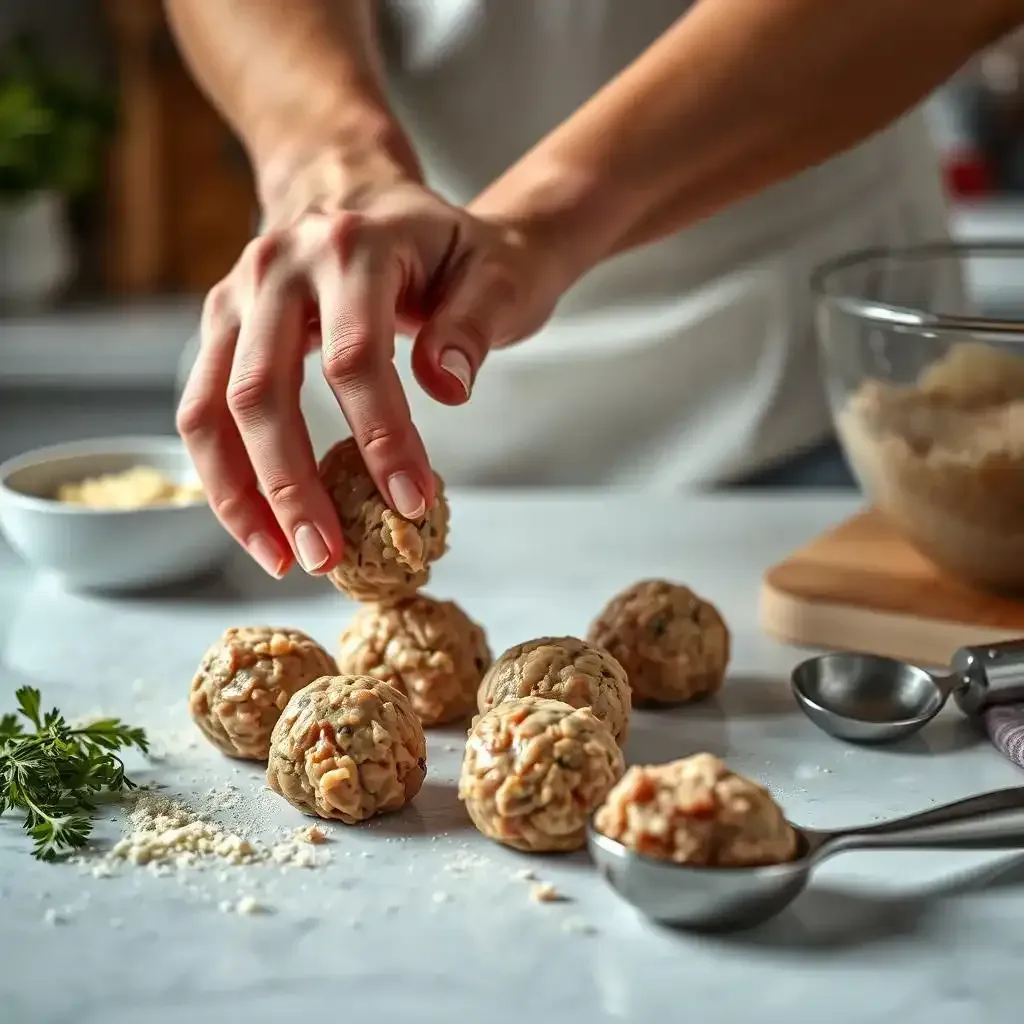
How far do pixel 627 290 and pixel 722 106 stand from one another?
56 cm

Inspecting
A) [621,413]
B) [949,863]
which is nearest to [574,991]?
[949,863]

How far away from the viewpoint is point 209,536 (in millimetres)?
1353

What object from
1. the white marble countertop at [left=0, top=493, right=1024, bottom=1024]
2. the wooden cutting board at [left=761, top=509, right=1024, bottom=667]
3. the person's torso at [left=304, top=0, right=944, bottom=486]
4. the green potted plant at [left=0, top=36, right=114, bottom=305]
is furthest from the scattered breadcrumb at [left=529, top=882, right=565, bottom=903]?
the green potted plant at [left=0, top=36, right=114, bottom=305]

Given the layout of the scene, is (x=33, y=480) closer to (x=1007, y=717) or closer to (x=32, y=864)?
(x=32, y=864)

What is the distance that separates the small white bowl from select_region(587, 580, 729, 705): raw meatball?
1.43ft

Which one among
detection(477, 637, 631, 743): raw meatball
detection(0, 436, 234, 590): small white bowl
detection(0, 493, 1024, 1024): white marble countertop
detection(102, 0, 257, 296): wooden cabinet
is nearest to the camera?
detection(0, 493, 1024, 1024): white marble countertop

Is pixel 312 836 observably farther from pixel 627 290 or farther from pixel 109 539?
pixel 627 290

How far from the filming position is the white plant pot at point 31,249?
109 inches

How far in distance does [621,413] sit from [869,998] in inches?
45.0

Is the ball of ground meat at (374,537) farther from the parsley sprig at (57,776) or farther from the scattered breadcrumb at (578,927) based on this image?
the scattered breadcrumb at (578,927)

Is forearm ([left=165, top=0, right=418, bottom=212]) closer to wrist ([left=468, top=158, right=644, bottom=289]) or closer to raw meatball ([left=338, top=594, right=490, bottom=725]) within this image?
wrist ([left=468, top=158, right=644, bottom=289])

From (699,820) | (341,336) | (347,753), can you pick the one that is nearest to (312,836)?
(347,753)

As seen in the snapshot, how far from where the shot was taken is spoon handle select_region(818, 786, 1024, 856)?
801 mm

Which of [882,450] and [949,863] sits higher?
[882,450]
